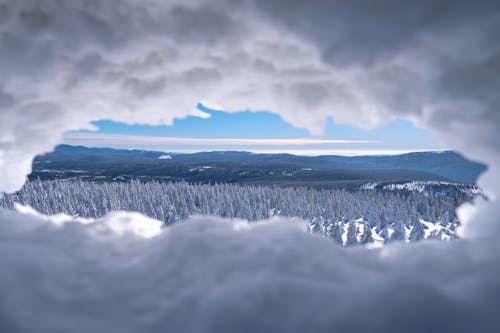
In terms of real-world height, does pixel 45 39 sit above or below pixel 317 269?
above

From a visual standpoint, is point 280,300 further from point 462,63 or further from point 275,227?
point 462,63

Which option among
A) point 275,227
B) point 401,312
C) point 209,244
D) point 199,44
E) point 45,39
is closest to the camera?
point 401,312

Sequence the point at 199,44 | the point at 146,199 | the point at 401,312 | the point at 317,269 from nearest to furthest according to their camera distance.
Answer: the point at 401,312 < the point at 317,269 < the point at 199,44 < the point at 146,199

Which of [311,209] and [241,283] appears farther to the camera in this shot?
[311,209]

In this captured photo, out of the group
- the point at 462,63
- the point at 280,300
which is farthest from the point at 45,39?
the point at 462,63

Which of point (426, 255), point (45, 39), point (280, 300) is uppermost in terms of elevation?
point (45, 39)

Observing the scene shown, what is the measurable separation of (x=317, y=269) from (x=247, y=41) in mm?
3711

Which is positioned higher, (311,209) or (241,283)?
(241,283)

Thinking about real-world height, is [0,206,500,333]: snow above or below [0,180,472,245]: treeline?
above

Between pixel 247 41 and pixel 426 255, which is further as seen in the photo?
pixel 247 41

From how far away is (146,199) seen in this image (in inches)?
3366

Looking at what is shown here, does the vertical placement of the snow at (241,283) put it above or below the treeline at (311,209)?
above

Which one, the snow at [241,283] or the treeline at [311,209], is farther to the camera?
the treeline at [311,209]

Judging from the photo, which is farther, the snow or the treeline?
the treeline
